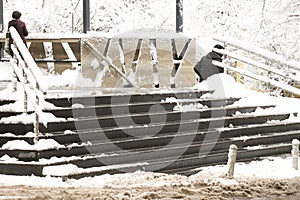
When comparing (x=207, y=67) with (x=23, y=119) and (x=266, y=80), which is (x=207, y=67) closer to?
(x=266, y=80)

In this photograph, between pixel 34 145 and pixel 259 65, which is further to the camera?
pixel 259 65

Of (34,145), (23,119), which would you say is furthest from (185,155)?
(23,119)

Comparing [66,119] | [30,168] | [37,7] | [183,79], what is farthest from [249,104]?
[37,7]

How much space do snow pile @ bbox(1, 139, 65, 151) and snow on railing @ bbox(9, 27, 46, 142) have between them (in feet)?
0.41

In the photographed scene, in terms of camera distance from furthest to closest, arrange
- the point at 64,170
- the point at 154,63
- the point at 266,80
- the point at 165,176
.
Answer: the point at 154,63
the point at 266,80
the point at 165,176
the point at 64,170

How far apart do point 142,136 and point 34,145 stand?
228 cm

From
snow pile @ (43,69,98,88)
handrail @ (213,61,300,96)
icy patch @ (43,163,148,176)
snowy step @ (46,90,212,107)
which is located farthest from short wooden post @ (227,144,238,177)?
snow pile @ (43,69,98,88)

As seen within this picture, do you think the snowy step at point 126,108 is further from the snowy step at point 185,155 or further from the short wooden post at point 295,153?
the short wooden post at point 295,153

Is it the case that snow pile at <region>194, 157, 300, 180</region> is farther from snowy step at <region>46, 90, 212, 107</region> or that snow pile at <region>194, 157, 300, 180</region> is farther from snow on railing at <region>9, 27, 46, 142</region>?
snow on railing at <region>9, 27, 46, 142</region>

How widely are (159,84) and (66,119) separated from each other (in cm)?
556

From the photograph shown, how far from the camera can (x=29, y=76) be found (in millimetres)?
10281

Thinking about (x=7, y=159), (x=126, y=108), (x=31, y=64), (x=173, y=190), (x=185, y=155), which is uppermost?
(x=31, y=64)

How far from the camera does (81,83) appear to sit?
14906 mm

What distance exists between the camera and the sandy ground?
329 inches
